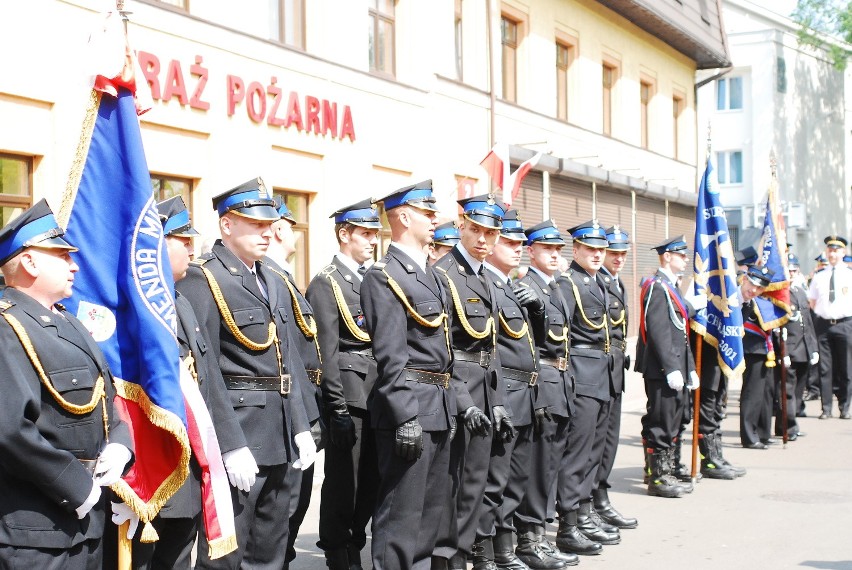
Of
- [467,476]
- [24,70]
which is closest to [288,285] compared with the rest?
[467,476]

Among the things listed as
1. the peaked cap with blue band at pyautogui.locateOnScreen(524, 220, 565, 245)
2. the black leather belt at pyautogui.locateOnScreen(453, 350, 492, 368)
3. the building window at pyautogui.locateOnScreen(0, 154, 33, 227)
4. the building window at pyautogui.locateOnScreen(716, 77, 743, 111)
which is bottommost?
the black leather belt at pyautogui.locateOnScreen(453, 350, 492, 368)

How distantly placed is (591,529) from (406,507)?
2596 mm

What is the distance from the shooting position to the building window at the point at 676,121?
30734 millimetres

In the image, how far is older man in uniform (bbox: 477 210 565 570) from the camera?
7.14 metres

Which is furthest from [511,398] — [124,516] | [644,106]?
[644,106]

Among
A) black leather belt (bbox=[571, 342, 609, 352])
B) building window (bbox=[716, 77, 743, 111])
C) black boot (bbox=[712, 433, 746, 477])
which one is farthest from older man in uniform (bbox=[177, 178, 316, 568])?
building window (bbox=[716, 77, 743, 111])

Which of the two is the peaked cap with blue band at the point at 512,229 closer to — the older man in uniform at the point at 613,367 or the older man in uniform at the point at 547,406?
the older man in uniform at the point at 547,406

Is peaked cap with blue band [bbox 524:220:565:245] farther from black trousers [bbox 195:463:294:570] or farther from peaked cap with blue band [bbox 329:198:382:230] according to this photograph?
black trousers [bbox 195:463:294:570]

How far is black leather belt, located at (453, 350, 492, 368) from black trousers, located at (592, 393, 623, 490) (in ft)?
7.17

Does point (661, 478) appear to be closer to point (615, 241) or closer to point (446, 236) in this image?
point (615, 241)

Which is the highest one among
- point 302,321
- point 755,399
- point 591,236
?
point 591,236

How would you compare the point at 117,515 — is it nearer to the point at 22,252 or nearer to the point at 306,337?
the point at 22,252

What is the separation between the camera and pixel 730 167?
4372cm

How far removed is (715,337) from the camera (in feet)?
36.5
